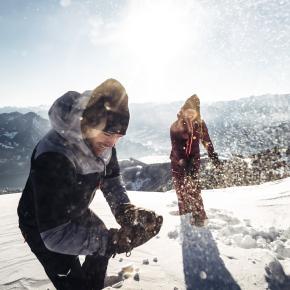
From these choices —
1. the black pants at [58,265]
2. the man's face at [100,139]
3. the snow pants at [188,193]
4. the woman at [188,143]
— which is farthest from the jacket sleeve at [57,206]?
the woman at [188,143]

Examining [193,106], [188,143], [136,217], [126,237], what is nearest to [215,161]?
[188,143]

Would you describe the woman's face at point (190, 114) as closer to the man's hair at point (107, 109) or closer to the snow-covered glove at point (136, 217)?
the snow-covered glove at point (136, 217)

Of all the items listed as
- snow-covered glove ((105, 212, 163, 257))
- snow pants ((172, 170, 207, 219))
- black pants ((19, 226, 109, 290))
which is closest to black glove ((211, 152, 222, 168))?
snow pants ((172, 170, 207, 219))

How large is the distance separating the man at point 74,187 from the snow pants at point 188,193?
92.5 inches

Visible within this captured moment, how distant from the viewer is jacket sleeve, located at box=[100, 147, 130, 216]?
9.60ft

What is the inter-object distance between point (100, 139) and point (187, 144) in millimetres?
3300

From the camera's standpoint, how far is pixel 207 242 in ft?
12.5

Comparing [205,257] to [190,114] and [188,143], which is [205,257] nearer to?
[188,143]

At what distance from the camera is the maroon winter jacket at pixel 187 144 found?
A: 5337 mm

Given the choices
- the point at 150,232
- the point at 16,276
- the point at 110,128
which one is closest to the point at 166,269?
the point at 150,232

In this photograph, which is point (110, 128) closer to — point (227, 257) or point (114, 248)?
point (114, 248)

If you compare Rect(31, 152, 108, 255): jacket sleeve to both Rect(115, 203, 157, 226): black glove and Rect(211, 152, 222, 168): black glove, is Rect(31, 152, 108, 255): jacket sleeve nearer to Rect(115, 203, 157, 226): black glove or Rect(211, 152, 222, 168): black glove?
Rect(115, 203, 157, 226): black glove

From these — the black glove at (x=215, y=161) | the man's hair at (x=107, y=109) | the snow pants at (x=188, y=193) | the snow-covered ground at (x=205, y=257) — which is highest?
the man's hair at (x=107, y=109)

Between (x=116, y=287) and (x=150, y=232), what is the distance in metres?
0.94
